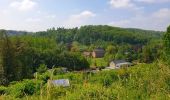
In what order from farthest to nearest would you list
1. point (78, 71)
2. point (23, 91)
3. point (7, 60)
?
point (78, 71), point (7, 60), point (23, 91)

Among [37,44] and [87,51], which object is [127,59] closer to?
[37,44]

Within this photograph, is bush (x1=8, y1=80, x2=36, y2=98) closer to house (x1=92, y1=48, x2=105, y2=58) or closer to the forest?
the forest

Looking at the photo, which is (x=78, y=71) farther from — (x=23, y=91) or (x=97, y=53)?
(x=97, y=53)

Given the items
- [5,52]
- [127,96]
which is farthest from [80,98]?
[5,52]

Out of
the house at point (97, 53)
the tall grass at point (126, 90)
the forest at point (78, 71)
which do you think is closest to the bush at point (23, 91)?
the forest at point (78, 71)

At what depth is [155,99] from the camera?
3359mm

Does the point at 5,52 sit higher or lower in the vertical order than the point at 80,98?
lower

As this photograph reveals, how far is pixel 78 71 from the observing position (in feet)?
157

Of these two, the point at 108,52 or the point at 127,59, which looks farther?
the point at 108,52

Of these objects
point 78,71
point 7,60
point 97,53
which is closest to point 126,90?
point 7,60

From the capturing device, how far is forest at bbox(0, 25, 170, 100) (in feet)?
11.4

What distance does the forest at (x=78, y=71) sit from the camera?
11.4 ft

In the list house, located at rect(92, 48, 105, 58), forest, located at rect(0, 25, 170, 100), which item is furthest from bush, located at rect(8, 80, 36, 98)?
house, located at rect(92, 48, 105, 58)

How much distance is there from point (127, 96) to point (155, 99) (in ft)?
1.04
